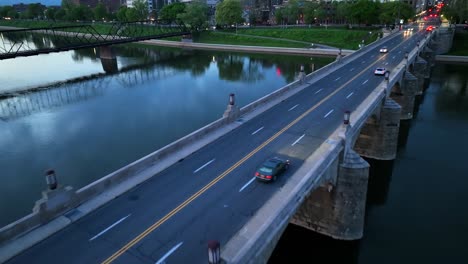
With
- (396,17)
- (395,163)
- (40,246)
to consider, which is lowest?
(395,163)

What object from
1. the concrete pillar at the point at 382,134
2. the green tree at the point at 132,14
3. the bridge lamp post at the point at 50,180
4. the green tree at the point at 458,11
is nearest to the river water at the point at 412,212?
the concrete pillar at the point at 382,134

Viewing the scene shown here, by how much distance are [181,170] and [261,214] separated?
851 cm

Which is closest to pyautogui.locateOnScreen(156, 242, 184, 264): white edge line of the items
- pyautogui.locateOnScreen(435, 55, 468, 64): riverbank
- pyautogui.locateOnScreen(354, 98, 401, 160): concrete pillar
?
pyautogui.locateOnScreen(354, 98, 401, 160): concrete pillar

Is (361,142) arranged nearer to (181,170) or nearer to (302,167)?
(302,167)

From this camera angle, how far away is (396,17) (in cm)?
14488

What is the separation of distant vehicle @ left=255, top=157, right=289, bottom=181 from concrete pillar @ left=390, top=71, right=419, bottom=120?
40.7 metres

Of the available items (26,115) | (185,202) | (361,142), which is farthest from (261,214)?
(26,115)

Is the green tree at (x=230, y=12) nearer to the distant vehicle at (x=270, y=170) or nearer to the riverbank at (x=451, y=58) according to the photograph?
the riverbank at (x=451, y=58)

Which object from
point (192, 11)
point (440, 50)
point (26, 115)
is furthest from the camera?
point (192, 11)

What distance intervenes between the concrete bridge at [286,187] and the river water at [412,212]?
154cm

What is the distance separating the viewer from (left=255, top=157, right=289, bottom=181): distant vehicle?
81.0ft

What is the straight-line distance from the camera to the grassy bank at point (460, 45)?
4557 inches

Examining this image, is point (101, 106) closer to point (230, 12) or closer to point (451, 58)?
point (451, 58)

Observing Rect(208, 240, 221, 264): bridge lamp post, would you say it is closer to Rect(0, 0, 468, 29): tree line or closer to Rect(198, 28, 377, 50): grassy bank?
Rect(198, 28, 377, 50): grassy bank
